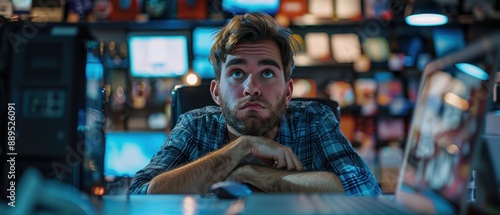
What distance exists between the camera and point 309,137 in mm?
1811

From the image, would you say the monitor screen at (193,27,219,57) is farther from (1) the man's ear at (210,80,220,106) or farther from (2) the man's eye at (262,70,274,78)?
(2) the man's eye at (262,70,274,78)

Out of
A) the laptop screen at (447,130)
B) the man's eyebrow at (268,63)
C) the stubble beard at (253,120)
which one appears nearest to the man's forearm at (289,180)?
the stubble beard at (253,120)

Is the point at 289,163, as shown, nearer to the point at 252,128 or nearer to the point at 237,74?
the point at 252,128

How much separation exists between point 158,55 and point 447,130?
4.00 m

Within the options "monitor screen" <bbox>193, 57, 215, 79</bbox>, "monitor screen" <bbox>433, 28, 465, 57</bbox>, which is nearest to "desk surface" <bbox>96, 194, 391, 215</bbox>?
"monitor screen" <bbox>193, 57, 215, 79</bbox>

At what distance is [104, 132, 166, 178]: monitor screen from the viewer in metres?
4.06

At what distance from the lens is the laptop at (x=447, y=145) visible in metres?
0.49

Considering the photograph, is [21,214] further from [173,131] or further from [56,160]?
[173,131]

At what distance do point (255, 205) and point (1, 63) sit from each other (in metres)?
1.26

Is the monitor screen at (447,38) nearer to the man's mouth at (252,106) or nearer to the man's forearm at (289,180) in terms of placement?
the man's mouth at (252,106)

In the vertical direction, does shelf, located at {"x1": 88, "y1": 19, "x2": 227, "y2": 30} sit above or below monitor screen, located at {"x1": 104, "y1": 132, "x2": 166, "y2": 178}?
above

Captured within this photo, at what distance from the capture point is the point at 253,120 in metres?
1.71

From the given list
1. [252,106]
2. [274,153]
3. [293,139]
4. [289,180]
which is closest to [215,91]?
[252,106]

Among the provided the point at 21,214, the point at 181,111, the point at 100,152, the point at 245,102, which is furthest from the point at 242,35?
the point at 21,214
